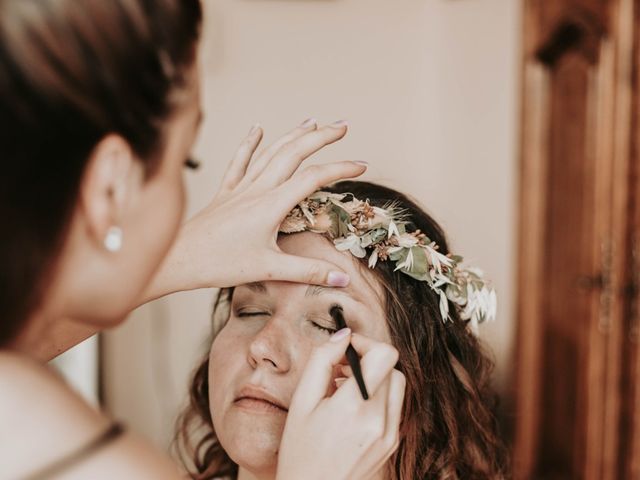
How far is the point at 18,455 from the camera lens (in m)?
0.59

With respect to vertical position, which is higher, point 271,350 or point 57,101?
point 57,101

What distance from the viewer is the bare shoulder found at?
59 cm

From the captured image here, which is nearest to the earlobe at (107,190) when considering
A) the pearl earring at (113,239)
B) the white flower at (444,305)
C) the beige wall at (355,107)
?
the pearl earring at (113,239)

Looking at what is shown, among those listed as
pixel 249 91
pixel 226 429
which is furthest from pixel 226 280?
pixel 249 91

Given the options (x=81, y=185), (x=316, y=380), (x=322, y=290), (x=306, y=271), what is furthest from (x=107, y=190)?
(x=322, y=290)

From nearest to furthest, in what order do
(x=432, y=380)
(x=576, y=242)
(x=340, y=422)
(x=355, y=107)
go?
1. (x=340, y=422)
2. (x=432, y=380)
3. (x=576, y=242)
4. (x=355, y=107)

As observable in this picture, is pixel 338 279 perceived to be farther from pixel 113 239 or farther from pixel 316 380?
pixel 113 239

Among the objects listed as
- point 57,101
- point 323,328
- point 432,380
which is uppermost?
point 57,101

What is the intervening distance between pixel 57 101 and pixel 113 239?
120 mm

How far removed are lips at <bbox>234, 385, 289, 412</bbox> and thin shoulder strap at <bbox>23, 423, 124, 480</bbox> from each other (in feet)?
1.61

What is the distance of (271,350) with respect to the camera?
1.14 meters

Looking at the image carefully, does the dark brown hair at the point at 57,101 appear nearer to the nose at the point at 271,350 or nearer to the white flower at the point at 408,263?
the nose at the point at 271,350

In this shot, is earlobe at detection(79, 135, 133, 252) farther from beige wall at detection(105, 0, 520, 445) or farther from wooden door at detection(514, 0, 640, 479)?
beige wall at detection(105, 0, 520, 445)

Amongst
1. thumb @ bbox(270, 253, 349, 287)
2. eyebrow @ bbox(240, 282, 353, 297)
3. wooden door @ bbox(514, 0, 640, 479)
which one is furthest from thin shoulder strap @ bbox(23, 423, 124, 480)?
wooden door @ bbox(514, 0, 640, 479)
